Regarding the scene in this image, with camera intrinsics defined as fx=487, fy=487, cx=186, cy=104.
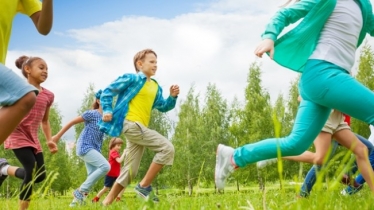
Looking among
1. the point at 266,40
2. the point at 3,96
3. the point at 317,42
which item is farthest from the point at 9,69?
the point at 317,42

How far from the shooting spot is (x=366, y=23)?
4328mm

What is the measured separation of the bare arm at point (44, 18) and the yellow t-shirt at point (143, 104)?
2708mm

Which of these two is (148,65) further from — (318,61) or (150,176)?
(318,61)

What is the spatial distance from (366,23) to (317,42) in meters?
0.63

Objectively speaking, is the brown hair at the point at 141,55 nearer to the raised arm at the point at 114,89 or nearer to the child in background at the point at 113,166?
the raised arm at the point at 114,89

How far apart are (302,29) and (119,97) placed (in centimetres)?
328

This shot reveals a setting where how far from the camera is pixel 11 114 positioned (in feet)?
10.3

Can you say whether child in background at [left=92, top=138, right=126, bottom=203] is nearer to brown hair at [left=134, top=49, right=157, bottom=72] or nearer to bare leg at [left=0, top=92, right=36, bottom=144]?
brown hair at [left=134, top=49, right=157, bottom=72]

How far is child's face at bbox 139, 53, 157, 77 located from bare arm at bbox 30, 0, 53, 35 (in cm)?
311

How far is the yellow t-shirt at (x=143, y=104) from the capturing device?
6574 millimetres

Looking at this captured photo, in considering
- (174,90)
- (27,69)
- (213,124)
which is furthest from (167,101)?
(213,124)

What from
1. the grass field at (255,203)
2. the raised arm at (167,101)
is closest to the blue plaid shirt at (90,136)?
the raised arm at (167,101)

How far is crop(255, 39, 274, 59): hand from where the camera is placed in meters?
3.28

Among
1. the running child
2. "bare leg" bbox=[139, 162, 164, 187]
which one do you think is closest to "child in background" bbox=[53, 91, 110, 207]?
the running child
